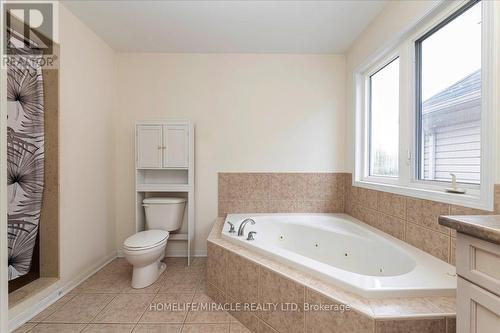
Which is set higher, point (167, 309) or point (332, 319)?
point (332, 319)

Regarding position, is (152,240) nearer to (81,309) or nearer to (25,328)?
(81,309)

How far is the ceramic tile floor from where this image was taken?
146 centimetres

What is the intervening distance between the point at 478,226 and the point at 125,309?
2079 millimetres

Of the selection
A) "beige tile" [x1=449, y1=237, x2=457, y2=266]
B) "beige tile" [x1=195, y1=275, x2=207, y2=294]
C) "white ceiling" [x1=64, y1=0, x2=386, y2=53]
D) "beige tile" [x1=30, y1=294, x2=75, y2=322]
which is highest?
"white ceiling" [x1=64, y1=0, x2=386, y2=53]

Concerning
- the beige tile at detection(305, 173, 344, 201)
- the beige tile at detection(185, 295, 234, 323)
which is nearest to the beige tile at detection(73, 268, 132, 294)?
the beige tile at detection(185, 295, 234, 323)

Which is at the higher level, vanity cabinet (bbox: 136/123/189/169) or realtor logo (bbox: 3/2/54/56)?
realtor logo (bbox: 3/2/54/56)

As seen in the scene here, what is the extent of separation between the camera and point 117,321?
152 centimetres

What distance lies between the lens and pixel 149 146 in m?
2.36

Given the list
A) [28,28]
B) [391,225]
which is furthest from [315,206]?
[28,28]

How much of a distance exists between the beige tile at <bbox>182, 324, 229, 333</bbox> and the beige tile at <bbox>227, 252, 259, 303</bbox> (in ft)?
0.61

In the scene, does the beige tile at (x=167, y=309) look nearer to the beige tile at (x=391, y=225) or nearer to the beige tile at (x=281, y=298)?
the beige tile at (x=281, y=298)

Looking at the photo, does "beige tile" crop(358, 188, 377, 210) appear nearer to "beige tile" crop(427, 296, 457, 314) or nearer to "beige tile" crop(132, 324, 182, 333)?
"beige tile" crop(427, 296, 457, 314)

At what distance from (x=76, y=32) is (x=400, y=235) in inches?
127

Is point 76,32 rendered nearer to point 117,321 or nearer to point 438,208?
point 117,321
